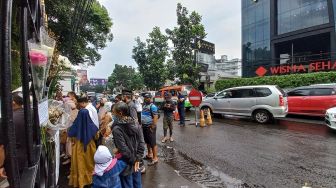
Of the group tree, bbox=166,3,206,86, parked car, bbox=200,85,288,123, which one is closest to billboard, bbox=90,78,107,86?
tree, bbox=166,3,206,86

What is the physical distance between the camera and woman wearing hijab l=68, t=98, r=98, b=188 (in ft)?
16.8

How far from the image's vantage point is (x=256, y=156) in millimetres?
7410

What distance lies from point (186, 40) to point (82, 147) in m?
20.6

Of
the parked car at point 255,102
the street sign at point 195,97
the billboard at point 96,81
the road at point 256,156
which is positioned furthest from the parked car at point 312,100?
the billboard at point 96,81

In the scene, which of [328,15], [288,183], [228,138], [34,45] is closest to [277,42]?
[328,15]

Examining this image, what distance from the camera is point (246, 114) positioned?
1380cm

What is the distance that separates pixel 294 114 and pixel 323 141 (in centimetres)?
562

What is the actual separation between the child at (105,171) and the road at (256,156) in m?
2.22

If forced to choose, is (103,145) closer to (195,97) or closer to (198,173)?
(198,173)

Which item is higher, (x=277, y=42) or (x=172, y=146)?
(x=277, y=42)

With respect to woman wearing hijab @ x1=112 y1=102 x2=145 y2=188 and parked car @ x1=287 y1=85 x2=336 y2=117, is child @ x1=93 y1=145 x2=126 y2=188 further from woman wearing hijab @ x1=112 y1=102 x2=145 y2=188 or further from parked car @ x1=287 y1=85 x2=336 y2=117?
parked car @ x1=287 y1=85 x2=336 y2=117

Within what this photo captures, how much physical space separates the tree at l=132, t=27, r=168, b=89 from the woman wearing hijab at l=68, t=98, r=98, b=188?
97.1 ft

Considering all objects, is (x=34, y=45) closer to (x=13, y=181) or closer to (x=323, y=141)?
(x=13, y=181)

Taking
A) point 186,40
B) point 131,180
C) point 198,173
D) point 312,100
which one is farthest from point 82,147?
point 186,40
